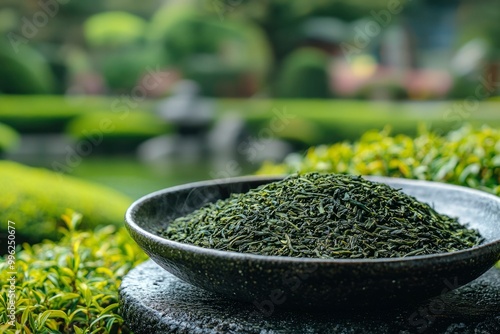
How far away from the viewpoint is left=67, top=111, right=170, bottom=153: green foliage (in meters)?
13.3

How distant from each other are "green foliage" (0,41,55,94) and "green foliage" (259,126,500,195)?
14752 mm

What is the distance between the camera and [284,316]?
4.77ft

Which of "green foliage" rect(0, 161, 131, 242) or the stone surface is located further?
"green foliage" rect(0, 161, 131, 242)

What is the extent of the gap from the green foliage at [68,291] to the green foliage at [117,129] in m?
11.2

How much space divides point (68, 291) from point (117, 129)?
11.9 m

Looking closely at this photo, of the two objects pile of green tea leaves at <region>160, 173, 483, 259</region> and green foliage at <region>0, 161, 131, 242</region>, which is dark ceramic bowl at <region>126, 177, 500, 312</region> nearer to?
pile of green tea leaves at <region>160, 173, 483, 259</region>

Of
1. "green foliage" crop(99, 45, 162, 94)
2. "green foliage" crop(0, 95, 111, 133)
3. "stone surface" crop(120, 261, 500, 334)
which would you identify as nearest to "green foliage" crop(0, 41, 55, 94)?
"green foliage" crop(0, 95, 111, 133)

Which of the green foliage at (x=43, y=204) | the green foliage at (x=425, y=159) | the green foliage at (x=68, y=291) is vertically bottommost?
the green foliage at (x=43, y=204)

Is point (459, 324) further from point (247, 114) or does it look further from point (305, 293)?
point (247, 114)

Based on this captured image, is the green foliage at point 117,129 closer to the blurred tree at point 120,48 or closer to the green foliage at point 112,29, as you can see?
the blurred tree at point 120,48

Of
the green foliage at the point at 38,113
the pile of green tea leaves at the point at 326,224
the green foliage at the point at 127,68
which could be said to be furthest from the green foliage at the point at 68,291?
the green foliage at the point at 127,68

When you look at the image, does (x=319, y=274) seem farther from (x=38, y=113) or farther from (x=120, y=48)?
(x=120, y=48)

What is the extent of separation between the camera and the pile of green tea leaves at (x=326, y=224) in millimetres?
1476

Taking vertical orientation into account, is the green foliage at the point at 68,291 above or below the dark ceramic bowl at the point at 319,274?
below
